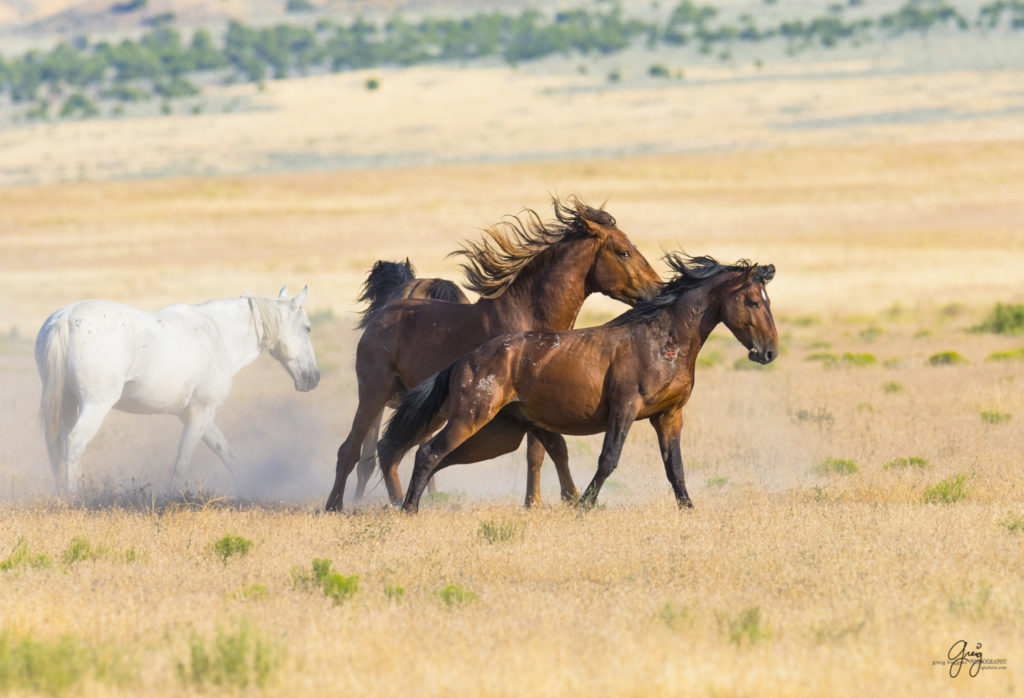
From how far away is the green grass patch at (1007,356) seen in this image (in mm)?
20625

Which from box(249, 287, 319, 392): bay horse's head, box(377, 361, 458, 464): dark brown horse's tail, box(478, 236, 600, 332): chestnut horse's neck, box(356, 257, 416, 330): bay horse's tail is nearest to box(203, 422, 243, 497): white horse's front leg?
box(249, 287, 319, 392): bay horse's head

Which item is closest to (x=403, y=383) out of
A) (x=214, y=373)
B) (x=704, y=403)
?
(x=214, y=373)

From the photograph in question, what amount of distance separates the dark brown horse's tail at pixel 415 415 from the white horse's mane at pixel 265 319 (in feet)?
8.44

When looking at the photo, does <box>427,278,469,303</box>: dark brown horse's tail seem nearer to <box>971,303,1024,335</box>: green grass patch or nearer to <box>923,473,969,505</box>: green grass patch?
<box>923,473,969,505</box>: green grass patch

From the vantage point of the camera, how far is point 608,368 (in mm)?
8859

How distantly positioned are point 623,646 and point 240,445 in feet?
31.1

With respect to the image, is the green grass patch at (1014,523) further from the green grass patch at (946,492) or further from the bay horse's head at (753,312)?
the bay horse's head at (753,312)

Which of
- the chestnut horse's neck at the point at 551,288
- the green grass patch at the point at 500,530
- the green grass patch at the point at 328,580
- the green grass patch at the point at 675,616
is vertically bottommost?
the green grass patch at the point at 500,530

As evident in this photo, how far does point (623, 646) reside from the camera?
5777 mm

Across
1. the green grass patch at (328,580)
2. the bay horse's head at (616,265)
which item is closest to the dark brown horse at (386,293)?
the bay horse's head at (616,265)

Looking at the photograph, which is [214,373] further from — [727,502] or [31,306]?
[31,306]

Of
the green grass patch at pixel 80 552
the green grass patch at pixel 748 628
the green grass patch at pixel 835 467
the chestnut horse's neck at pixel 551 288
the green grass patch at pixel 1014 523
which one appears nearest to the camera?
the green grass patch at pixel 748 628

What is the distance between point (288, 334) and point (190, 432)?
1347 millimetres

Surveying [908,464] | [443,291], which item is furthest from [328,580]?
[908,464]
